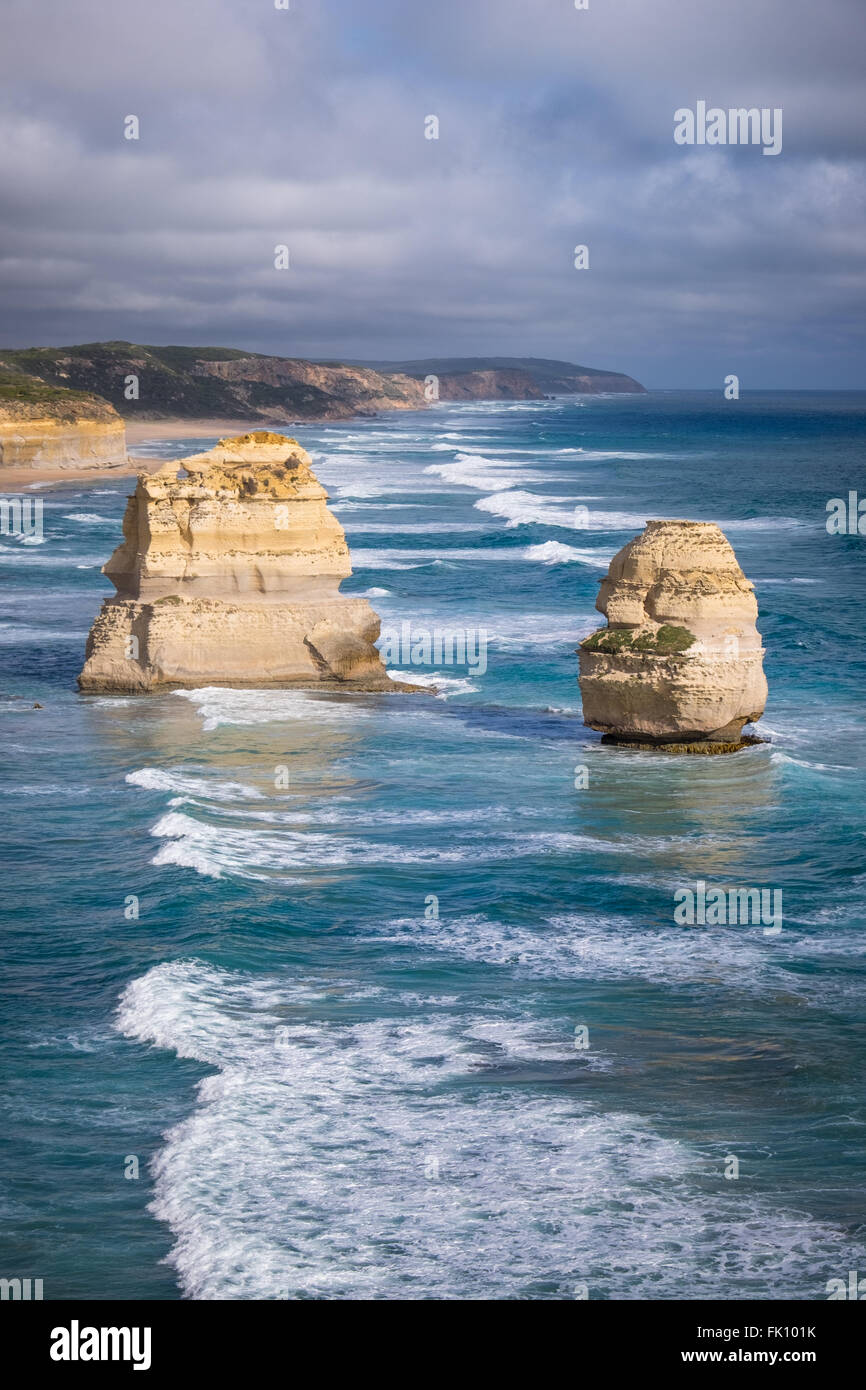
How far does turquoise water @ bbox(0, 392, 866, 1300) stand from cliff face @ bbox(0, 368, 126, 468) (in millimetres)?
75471

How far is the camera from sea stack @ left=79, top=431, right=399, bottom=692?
99.5 feet

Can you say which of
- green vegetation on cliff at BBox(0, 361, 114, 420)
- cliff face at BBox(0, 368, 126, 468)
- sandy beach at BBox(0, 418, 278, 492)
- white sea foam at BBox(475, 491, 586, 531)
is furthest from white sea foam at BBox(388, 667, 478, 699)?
green vegetation on cliff at BBox(0, 361, 114, 420)

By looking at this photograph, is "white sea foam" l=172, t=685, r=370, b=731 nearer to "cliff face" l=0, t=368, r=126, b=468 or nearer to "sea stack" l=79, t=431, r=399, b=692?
"sea stack" l=79, t=431, r=399, b=692

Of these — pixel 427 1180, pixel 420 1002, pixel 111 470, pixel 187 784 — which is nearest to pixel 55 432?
pixel 111 470

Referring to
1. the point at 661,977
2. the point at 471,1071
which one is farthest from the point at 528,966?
the point at 471,1071

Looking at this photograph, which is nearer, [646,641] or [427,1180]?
[427,1180]

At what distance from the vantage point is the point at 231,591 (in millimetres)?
30625

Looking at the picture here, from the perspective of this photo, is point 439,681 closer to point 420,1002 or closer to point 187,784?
point 187,784

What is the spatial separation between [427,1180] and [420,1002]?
11.7ft

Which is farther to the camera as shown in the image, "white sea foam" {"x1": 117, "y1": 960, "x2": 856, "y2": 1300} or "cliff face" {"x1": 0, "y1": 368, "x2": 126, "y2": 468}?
"cliff face" {"x1": 0, "y1": 368, "x2": 126, "y2": 468}

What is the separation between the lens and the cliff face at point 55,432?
104 meters

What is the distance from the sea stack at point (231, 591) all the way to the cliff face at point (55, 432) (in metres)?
76.8

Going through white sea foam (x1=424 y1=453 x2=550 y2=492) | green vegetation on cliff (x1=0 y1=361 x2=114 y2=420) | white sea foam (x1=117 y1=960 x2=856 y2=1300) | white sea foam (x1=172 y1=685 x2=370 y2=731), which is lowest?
white sea foam (x1=117 y1=960 x2=856 y2=1300)
